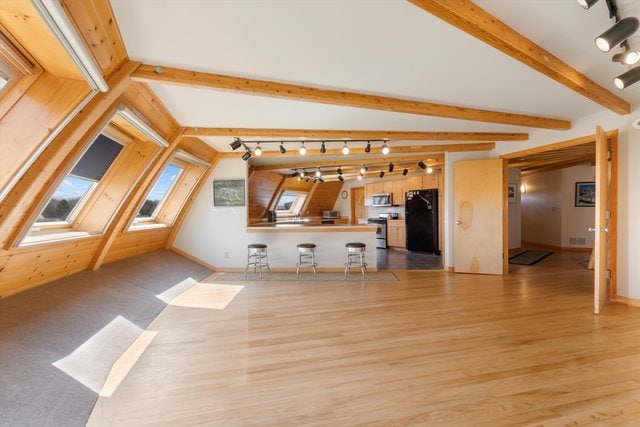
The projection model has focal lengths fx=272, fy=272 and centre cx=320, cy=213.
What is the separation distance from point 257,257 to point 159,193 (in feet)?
7.13

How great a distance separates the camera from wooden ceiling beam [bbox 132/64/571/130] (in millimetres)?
2248

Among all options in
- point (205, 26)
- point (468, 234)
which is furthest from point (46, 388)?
point (468, 234)

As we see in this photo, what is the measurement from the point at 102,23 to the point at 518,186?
9042 millimetres

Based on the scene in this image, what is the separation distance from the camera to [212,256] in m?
5.76

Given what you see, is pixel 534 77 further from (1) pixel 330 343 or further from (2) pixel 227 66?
(1) pixel 330 343

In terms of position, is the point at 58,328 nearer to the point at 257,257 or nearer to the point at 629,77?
the point at 257,257

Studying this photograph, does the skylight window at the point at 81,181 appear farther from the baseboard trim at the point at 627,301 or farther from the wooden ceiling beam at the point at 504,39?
the baseboard trim at the point at 627,301

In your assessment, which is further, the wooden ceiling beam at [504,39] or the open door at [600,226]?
the open door at [600,226]

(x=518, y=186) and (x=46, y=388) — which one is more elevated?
(x=518, y=186)

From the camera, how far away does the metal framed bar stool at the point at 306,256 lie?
529cm

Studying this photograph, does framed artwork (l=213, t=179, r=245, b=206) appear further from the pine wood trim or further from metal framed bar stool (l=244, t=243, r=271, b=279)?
the pine wood trim

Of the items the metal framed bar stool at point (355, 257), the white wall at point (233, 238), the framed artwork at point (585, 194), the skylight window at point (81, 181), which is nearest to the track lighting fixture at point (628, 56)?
the metal framed bar stool at point (355, 257)

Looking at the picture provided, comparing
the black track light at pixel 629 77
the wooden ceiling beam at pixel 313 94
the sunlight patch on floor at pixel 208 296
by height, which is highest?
the wooden ceiling beam at pixel 313 94

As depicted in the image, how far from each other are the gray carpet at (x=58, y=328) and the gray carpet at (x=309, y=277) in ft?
4.38
